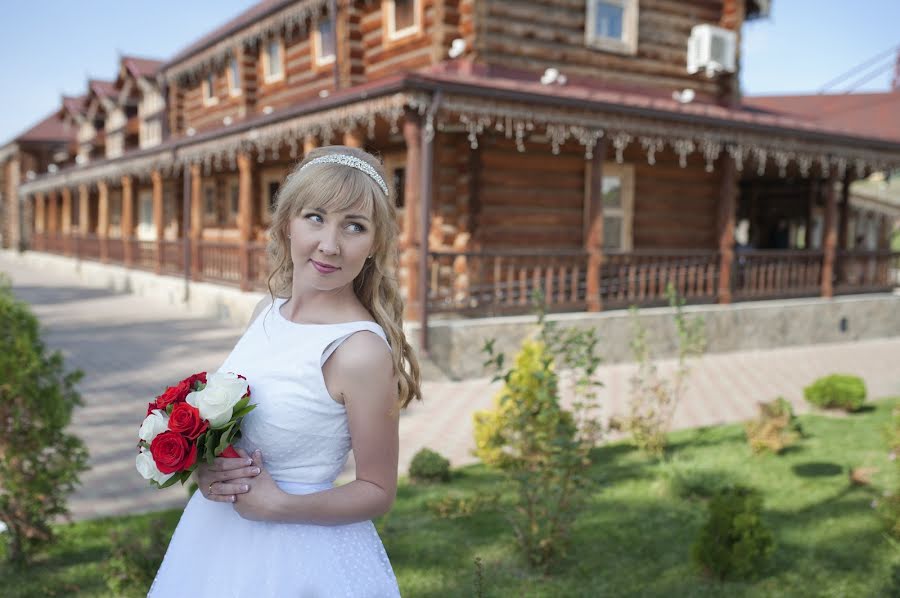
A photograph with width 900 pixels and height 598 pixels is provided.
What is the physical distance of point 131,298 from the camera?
1883cm

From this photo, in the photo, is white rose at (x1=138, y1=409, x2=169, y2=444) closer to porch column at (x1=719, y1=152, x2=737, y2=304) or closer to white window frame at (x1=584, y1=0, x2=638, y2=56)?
porch column at (x1=719, y1=152, x2=737, y2=304)

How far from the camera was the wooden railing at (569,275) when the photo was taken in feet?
35.6

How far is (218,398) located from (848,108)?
28117 millimetres

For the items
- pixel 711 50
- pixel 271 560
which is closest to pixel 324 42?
pixel 711 50

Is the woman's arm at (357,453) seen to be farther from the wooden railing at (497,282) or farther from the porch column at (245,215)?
the porch column at (245,215)

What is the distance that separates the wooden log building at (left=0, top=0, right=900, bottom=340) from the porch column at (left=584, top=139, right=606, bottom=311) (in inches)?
1.5

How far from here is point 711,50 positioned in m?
14.3

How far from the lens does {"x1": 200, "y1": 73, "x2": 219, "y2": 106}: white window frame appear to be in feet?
66.9

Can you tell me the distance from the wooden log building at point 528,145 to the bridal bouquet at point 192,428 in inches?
307

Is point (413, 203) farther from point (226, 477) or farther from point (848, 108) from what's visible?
point (848, 108)

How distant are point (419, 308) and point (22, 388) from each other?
6.11 meters

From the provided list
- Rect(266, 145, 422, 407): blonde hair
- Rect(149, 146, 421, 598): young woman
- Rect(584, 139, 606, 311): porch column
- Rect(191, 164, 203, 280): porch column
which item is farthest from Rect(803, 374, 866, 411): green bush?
Rect(191, 164, 203, 280): porch column

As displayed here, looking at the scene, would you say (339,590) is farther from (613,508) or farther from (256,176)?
(256,176)

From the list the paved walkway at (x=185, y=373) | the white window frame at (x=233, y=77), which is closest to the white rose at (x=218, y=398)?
the paved walkway at (x=185, y=373)
